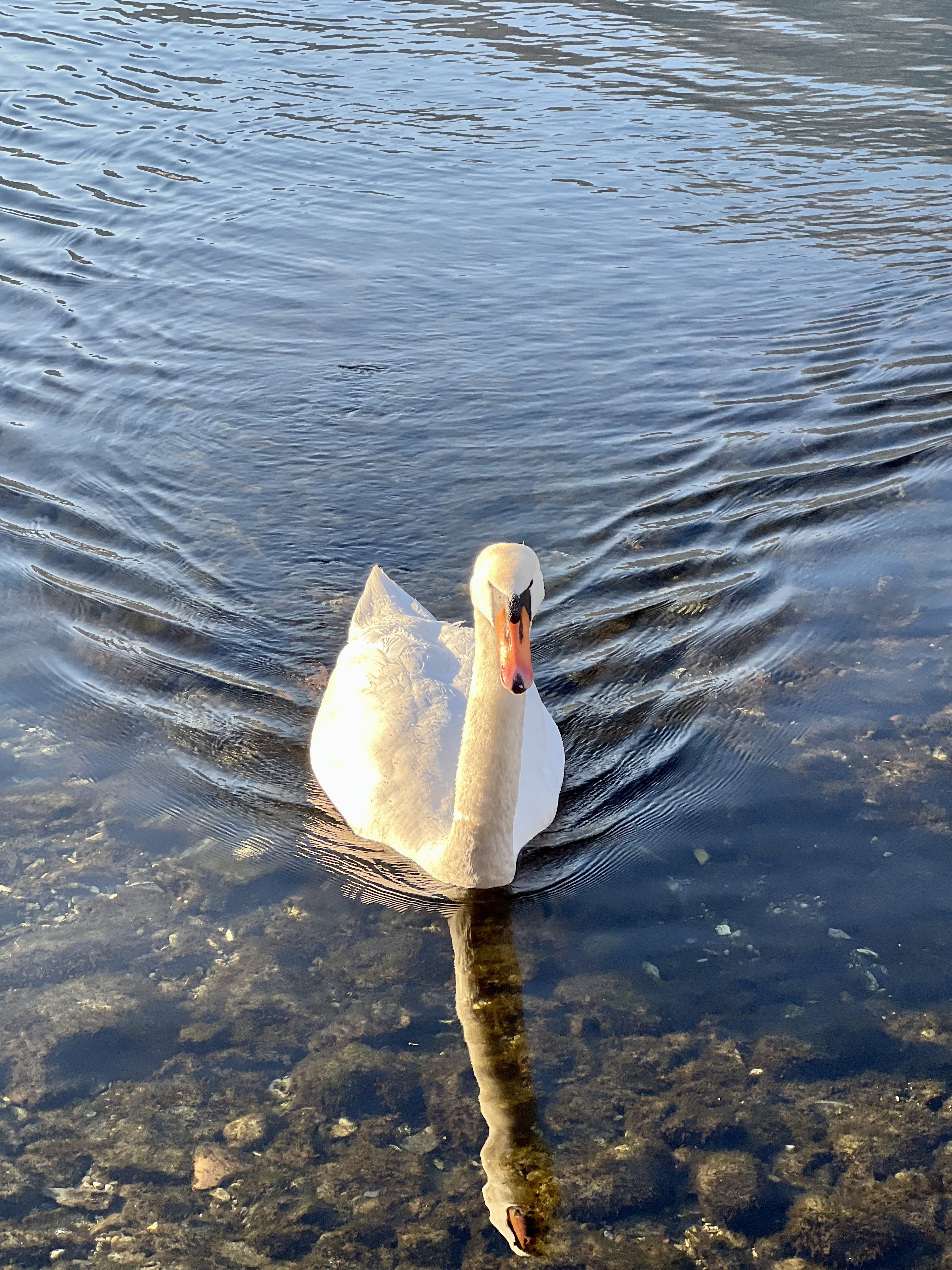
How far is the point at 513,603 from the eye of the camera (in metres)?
5.93

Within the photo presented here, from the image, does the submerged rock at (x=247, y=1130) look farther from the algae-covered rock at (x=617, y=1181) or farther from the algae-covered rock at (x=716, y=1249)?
the algae-covered rock at (x=716, y=1249)

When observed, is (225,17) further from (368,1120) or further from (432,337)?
(368,1120)

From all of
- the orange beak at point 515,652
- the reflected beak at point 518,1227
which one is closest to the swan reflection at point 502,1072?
the reflected beak at point 518,1227

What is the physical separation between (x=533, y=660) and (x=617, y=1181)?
13.2ft

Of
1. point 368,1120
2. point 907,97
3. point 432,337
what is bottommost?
point 368,1120

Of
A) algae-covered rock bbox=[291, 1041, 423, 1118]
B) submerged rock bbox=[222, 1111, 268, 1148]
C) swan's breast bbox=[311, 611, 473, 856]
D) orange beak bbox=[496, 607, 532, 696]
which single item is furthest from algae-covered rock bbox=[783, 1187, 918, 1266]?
swan's breast bbox=[311, 611, 473, 856]

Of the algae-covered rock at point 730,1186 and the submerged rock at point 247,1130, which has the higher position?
the algae-covered rock at point 730,1186

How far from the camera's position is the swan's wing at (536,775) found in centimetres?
701

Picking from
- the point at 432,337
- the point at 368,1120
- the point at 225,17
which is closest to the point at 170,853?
the point at 368,1120

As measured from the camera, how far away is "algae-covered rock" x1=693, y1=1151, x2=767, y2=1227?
525 centimetres

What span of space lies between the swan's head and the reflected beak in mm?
2053

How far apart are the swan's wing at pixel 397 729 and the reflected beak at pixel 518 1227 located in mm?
2058

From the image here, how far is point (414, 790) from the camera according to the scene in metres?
7.17

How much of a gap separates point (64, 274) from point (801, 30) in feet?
51.2
